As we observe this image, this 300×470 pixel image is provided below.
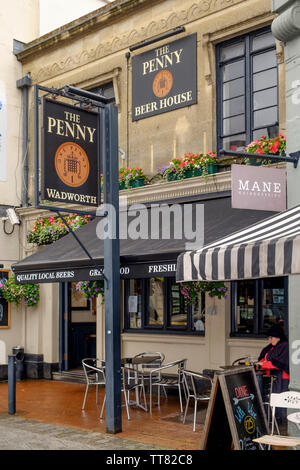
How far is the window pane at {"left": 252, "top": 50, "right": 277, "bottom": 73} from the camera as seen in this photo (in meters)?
10.4

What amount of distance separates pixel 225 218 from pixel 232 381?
11.1 feet

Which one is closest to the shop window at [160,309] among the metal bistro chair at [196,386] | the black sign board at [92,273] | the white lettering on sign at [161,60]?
the metal bistro chair at [196,386]

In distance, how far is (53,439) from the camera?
8078mm

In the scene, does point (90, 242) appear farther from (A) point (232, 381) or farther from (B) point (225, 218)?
(A) point (232, 381)

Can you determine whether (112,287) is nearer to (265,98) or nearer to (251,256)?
(251,256)

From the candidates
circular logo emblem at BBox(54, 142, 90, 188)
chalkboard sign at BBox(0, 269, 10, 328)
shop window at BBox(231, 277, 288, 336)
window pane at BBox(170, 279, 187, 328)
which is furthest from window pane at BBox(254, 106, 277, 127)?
chalkboard sign at BBox(0, 269, 10, 328)

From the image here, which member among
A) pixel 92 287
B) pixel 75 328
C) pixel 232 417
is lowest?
pixel 232 417

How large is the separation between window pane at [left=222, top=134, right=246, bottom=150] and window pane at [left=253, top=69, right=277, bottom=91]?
2.87ft

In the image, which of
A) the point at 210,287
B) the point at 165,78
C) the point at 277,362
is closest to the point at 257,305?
the point at 210,287

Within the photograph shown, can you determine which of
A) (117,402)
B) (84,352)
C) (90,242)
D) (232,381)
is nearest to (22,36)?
(90,242)

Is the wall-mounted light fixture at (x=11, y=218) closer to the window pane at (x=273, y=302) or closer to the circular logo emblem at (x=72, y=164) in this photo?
the circular logo emblem at (x=72, y=164)

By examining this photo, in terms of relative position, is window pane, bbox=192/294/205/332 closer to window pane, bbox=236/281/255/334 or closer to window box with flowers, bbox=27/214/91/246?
window pane, bbox=236/281/255/334

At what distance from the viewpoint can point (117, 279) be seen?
348 inches

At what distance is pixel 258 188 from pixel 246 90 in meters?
3.77
